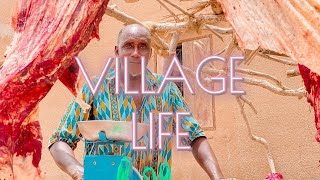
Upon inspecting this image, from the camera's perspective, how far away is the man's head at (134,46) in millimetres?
3441

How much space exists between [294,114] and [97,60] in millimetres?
2257

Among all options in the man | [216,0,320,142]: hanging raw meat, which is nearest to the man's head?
the man

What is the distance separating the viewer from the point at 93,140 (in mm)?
2785

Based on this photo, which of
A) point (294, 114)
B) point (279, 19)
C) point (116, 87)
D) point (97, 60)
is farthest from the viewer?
point (97, 60)

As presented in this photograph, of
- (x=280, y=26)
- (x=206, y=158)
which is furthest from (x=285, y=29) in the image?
(x=206, y=158)

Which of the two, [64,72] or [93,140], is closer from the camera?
[93,140]

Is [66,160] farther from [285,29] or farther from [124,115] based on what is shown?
[285,29]

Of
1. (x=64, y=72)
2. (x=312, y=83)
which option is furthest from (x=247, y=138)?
(x=312, y=83)

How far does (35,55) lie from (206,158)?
3.45 ft

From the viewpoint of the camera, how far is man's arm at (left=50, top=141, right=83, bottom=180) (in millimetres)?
3068

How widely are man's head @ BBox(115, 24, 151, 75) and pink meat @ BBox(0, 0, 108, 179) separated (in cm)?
43

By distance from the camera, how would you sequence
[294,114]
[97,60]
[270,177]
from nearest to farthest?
1. [270,177]
2. [294,114]
3. [97,60]

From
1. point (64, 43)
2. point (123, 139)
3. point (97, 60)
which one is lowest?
point (123, 139)

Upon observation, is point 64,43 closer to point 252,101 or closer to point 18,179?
point 18,179
